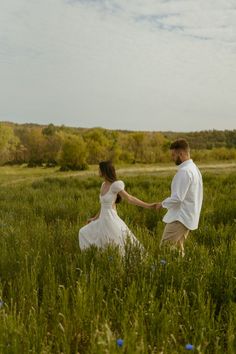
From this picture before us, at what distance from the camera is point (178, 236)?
494 centimetres

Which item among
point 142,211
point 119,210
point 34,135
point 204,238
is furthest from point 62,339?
point 34,135

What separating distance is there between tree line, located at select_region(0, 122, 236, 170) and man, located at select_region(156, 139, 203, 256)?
125 feet

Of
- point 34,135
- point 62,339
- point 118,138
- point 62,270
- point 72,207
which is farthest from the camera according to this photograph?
point 34,135

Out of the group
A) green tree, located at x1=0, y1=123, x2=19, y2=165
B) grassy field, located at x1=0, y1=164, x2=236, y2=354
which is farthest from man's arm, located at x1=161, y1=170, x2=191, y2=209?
green tree, located at x1=0, y1=123, x2=19, y2=165

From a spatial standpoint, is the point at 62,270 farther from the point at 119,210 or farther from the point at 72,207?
the point at 72,207

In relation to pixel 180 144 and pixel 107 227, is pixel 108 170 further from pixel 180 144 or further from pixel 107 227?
pixel 180 144

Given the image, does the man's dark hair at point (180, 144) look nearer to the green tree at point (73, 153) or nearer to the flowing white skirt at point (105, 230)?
the flowing white skirt at point (105, 230)

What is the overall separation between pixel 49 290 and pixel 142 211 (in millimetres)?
5812

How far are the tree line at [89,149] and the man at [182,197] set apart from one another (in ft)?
125

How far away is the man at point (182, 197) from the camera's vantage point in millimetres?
4707

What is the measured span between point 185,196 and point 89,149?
50.6 m

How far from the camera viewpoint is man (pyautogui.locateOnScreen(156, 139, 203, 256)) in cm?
471

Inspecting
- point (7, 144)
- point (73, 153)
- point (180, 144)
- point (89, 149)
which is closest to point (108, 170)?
point (180, 144)

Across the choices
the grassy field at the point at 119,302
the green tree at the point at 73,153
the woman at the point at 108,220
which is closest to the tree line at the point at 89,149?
the green tree at the point at 73,153
